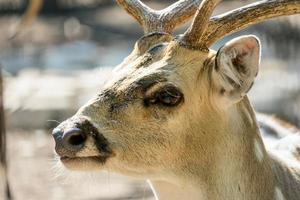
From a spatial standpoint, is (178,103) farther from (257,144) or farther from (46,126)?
(46,126)

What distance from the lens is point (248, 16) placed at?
14.7ft

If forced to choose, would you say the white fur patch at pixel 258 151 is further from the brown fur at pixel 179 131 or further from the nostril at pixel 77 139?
the nostril at pixel 77 139

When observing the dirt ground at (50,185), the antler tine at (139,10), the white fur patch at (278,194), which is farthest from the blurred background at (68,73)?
the white fur patch at (278,194)

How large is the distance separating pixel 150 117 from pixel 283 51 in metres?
6.86

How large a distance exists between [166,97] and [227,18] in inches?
17.2

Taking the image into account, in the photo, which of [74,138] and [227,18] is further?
[227,18]

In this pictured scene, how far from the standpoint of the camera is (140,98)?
4.35 m

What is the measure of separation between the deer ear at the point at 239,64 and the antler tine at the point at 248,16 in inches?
5.6

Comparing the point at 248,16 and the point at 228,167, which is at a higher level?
the point at 248,16

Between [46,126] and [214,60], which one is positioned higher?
[46,126]

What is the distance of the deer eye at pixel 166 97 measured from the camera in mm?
4370

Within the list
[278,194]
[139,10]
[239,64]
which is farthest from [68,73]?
[239,64]

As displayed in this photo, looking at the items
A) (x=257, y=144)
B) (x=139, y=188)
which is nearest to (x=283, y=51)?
(x=139, y=188)

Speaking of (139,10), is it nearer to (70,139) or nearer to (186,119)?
(186,119)
